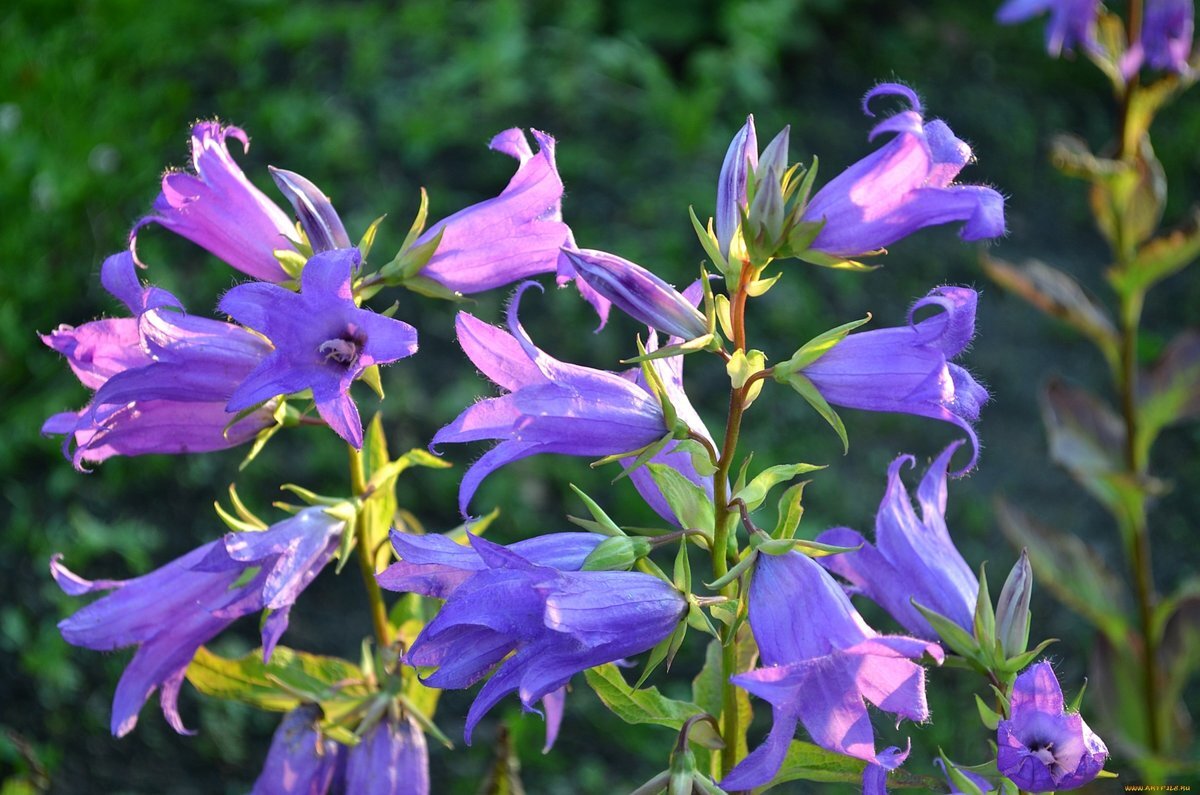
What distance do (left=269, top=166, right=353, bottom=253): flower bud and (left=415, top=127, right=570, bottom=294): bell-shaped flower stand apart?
0.11 m

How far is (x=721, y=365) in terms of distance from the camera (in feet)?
13.5

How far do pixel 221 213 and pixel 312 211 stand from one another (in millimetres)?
119

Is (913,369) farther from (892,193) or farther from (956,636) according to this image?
(956,636)

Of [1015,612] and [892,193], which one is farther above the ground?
[892,193]

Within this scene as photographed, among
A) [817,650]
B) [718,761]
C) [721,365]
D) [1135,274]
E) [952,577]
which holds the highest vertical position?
[817,650]

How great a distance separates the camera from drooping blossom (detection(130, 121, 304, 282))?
1467 mm

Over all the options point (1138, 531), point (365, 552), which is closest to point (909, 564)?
point (365, 552)

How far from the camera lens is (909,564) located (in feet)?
4.79

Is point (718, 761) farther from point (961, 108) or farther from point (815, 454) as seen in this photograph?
point (961, 108)

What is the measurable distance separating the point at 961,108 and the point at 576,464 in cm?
277

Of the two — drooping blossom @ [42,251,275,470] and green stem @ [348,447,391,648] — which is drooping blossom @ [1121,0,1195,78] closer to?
green stem @ [348,447,391,648]

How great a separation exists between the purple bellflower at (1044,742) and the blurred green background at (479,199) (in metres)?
1.94

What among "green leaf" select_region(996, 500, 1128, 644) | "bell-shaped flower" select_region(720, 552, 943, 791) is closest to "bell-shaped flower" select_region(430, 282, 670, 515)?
"bell-shaped flower" select_region(720, 552, 943, 791)

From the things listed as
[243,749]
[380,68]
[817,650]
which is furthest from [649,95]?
[817,650]
